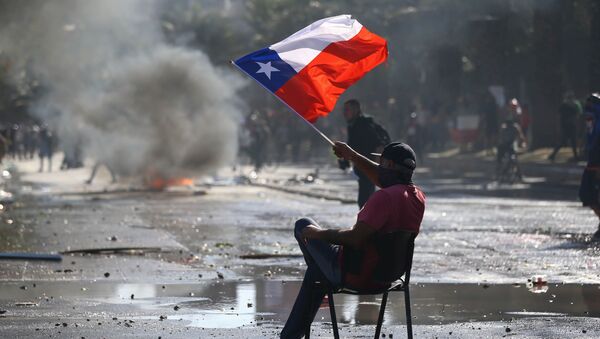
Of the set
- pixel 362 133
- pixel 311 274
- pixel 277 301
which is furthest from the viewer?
pixel 362 133

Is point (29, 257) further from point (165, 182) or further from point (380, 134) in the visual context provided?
point (165, 182)

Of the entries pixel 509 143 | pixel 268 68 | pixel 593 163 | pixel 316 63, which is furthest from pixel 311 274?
pixel 509 143

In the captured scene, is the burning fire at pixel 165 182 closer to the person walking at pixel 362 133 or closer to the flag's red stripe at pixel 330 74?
the person walking at pixel 362 133

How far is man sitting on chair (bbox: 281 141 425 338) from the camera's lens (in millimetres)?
7617

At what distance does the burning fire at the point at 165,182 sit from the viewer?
103 feet

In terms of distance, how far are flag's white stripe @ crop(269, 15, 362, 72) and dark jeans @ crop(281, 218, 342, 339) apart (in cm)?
160

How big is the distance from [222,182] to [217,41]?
44.4 metres

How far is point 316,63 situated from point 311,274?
6.14 ft

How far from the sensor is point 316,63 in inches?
373

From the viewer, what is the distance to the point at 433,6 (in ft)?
170

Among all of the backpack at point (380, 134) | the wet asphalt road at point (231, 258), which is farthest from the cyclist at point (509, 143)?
the backpack at point (380, 134)

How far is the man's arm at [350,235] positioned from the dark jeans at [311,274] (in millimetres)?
120

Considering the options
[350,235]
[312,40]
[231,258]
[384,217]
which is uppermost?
[312,40]

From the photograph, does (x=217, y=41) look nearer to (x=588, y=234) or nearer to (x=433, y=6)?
(x=433, y=6)
